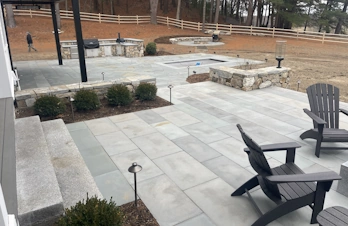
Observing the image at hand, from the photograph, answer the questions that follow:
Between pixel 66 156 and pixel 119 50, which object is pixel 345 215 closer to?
pixel 66 156

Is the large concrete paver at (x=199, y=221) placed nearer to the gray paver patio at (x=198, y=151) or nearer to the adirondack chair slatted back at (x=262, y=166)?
the gray paver patio at (x=198, y=151)

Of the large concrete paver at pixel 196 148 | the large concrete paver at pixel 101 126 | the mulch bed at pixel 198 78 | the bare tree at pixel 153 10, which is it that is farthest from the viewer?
the bare tree at pixel 153 10

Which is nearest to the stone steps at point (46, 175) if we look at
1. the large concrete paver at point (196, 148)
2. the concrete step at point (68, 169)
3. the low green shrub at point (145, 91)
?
the concrete step at point (68, 169)

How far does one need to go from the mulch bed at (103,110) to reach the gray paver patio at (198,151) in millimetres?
263

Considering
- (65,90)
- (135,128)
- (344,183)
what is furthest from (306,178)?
(65,90)

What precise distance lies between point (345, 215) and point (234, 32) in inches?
941

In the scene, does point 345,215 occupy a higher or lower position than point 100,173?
higher

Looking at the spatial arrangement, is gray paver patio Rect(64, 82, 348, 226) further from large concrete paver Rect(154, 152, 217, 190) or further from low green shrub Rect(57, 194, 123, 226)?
low green shrub Rect(57, 194, 123, 226)

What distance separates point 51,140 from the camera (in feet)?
12.9

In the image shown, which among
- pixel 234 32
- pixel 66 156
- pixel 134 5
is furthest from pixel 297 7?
pixel 66 156

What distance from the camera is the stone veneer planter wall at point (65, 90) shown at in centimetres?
548

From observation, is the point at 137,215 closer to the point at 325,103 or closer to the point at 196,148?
the point at 196,148

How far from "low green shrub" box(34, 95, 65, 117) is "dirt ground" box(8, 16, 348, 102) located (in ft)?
21.1

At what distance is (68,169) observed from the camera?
3156 mm
